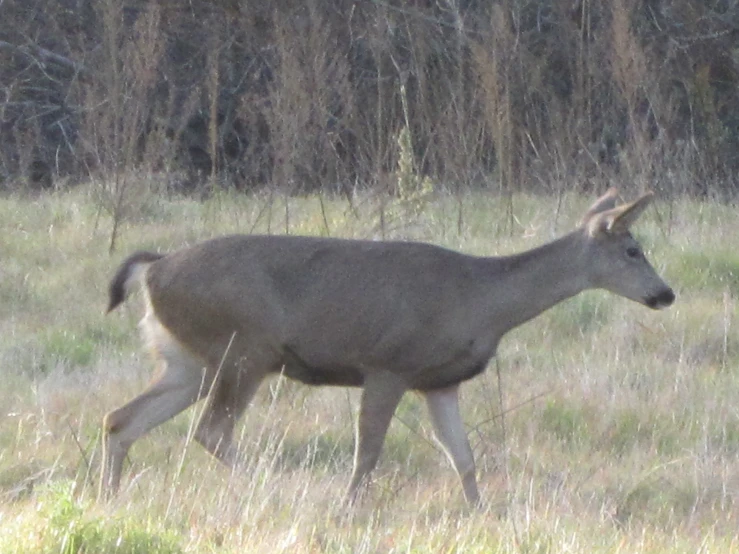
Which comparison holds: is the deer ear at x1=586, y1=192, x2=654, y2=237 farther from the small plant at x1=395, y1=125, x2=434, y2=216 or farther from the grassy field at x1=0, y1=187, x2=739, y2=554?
Answer: the small plant at x1=395, y1=125, x2=434, y2=216

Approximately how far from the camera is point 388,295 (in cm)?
693

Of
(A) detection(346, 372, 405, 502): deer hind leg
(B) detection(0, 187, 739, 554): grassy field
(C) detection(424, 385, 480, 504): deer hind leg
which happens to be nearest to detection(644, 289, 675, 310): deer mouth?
(B) detection(0, 187, 739, 554): grassy field

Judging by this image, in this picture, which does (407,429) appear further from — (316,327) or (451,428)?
(316,327)

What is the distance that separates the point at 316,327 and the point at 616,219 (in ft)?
5.18

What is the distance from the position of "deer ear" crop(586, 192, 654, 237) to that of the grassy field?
109 centimetres

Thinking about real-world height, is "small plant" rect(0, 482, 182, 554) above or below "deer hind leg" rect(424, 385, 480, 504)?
above

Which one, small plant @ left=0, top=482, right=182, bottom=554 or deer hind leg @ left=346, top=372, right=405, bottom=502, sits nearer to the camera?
small plant @ left=0, top=482, right=182, bottom=554

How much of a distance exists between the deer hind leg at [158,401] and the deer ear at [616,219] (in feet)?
6.67

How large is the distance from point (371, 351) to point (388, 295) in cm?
29

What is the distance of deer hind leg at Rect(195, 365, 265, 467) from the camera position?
6.73 meters

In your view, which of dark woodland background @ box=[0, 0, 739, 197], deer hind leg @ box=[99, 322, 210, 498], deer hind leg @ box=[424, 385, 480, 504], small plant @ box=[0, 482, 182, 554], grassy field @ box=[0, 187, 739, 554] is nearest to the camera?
small plant @ box=[0, 482, 182, 554]

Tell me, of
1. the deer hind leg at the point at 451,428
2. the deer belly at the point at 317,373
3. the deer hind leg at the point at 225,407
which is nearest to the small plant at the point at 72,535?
the deer hind leg at the point at 225,407

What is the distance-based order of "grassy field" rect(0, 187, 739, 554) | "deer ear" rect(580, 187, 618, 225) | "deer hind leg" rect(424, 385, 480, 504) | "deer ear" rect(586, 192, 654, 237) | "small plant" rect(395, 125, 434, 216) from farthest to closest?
"small plant" rect(395, 125, 434, 216), "deer ear" rect(580, 187, 618, 225), "deer ear" rect(586, 192, 654, 237), "deer hind leg" rect(424, 385, 480, 504), "grassy field" rect(0, 187, 739, 554)

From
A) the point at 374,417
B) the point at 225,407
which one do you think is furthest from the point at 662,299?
the point at 225,407
